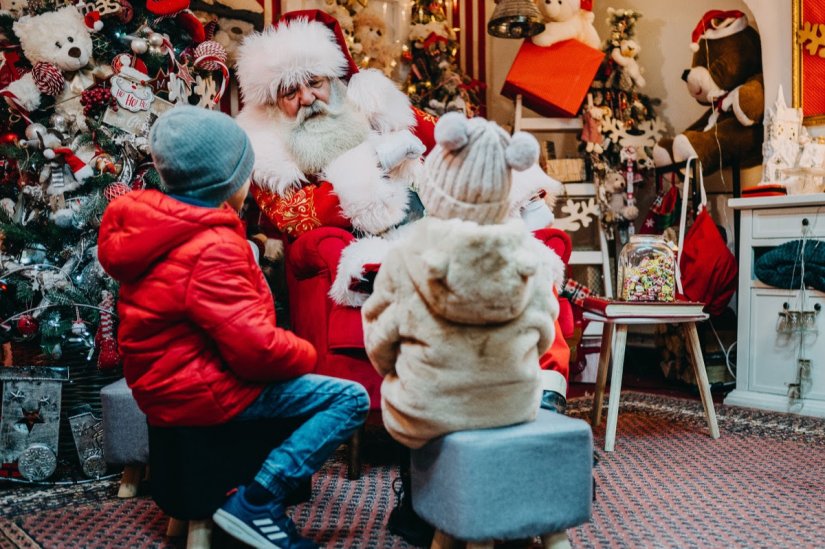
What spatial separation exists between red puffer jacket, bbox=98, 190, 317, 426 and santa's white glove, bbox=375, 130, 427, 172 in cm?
113

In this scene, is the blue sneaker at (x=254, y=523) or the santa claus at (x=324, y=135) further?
the santa claus at (x=324, y=135)

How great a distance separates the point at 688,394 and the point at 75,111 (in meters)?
3.05

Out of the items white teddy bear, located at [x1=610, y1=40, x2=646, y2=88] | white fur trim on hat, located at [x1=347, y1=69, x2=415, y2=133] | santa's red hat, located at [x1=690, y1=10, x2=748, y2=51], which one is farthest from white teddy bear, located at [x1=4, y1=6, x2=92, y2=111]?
santa's red hat, located at [x1=690, y1=10, x2=748, y2=51]

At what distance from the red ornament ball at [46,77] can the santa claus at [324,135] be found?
0.68m

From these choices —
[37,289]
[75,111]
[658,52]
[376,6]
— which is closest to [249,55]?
[75,111]

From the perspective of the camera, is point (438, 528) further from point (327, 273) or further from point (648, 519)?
point (327, 273)

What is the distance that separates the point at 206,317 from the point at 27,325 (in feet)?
4.04

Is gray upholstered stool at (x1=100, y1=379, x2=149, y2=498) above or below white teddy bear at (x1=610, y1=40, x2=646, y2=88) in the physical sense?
below

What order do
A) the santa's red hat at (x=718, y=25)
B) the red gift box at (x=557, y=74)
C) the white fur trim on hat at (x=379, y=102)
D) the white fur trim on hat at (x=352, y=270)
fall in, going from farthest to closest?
1. the red gift box at (x=557, y=74)
2. the santa's red hat at (x=718, y=25)
3. the white fur trim on hat at (x=379, y=102)
4. the white fur trim on hat at (x=352, y=270)

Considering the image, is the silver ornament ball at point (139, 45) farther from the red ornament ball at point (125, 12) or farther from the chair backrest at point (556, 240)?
the chair backrest at point (556, 240)

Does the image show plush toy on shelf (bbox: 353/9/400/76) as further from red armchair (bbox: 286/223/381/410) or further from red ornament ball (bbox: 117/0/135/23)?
red armchair (bbox: 286/223/381/410)

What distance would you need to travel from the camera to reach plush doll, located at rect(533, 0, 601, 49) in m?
4.05

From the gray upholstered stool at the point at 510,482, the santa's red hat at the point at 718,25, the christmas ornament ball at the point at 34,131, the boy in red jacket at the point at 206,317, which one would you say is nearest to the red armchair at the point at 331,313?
the boy in red jacket at the point at 206,317

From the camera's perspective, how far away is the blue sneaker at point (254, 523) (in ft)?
5.13
